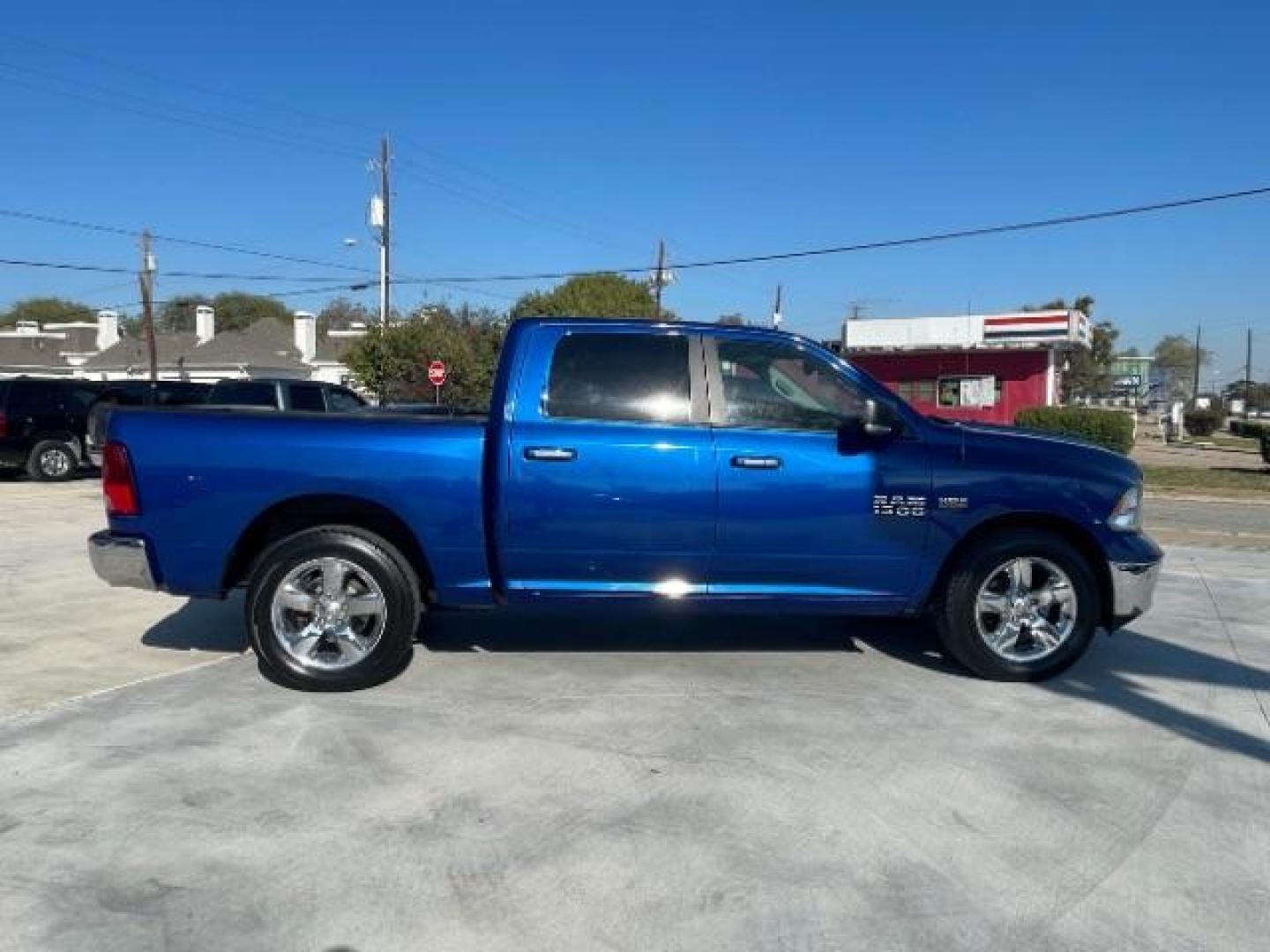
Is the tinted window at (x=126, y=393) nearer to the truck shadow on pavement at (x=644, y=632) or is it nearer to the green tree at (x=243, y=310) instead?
the truck shadow on pavement at (x=644, y=632)

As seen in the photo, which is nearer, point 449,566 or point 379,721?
point 379,721

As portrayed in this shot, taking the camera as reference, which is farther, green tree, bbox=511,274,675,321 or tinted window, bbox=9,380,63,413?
green tree, bbox=511,274,675,321

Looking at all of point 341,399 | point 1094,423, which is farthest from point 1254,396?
point 341,399

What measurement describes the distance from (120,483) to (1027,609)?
4.74m

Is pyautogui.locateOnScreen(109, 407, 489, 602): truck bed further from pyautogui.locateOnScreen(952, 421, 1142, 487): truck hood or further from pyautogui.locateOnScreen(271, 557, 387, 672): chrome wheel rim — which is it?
pyautogui.locateOnScreen(952, 421, 1142, 487): truck hood

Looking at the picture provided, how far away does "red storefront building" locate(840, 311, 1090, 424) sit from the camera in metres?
37.0

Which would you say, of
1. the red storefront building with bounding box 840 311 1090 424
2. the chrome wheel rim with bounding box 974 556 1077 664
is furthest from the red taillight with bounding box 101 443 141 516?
the red storefront building with bounding box 840 311 1090 424

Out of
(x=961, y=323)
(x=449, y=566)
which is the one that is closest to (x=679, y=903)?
(x=449, y=566)

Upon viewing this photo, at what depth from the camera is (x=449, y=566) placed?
516cm

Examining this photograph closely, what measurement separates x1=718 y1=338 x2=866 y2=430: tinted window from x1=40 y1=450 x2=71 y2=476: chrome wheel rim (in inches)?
627

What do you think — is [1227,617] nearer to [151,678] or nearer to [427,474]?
[427,474]

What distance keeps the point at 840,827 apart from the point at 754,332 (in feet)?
8.70

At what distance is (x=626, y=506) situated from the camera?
5082 mm

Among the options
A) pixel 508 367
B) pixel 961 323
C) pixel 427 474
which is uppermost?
pixel 961 323
